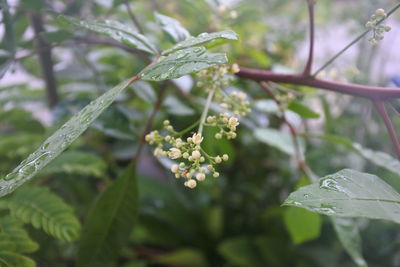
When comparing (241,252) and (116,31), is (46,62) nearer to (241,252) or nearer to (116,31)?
(116,31)

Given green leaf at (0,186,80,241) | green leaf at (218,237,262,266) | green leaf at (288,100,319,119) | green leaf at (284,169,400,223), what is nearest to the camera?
green leaf at (284,169,400,223)

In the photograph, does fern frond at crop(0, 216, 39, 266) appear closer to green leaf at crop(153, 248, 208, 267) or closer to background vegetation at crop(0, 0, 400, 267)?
background vegetation at crop(0, 0, 400, 267)

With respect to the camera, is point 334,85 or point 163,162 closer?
point 334,85

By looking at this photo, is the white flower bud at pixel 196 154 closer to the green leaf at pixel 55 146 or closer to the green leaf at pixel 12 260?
the green leaf at pixel 55 146

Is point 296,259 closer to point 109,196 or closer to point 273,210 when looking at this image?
point 273,210

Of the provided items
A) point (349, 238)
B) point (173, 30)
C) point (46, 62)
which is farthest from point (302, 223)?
point (46, 62)

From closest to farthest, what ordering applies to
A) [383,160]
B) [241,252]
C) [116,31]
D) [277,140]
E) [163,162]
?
[116,31]
[383,160]
[163,162]
[277,140]
[241,252]

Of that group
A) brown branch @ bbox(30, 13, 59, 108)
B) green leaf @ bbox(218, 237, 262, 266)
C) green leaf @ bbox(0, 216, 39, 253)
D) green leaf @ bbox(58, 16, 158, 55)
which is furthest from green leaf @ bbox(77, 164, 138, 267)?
green leaf @ bbox(218, 237, 262, 266)
